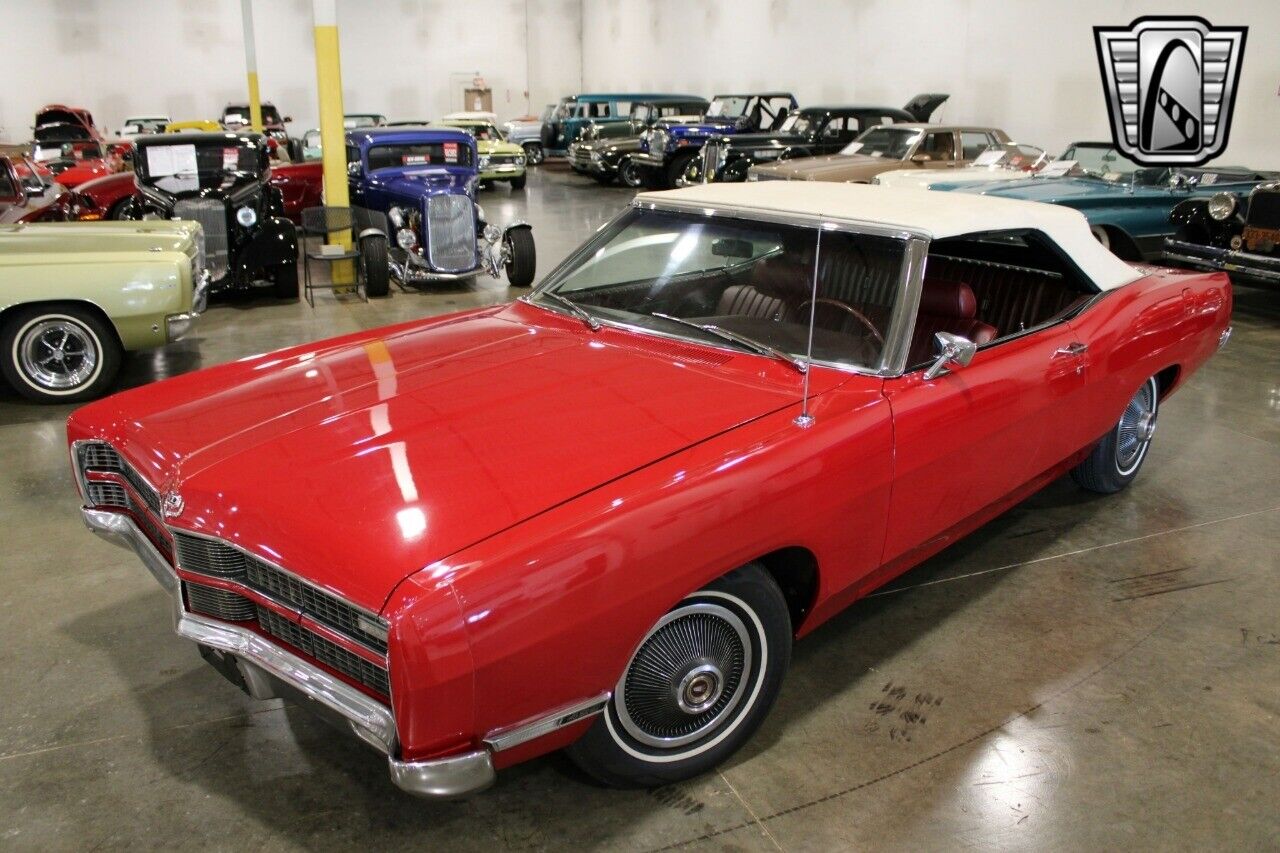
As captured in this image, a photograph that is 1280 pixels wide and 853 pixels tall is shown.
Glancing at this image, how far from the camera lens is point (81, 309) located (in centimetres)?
525

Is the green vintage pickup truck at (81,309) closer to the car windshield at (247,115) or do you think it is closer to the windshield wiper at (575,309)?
the windshield wiper at (575,309)

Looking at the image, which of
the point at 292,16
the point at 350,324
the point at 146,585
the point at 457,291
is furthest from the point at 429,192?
the point at 292,16

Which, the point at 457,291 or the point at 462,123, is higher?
the point at 462,123

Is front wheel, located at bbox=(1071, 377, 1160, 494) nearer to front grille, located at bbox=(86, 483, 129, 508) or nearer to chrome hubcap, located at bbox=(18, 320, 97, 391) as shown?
front grille, located at bbox=(86, 483, 129, 508)

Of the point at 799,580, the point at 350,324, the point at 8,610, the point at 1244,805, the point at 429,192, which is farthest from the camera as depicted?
the point at 429,192

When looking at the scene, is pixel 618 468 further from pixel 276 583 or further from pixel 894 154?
pixel 894 154

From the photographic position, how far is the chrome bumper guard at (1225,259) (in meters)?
7.19

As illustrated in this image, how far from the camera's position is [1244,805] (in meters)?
2.28

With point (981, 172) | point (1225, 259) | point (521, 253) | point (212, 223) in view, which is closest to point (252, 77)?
point (212, 223)

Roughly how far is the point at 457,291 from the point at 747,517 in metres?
6.87

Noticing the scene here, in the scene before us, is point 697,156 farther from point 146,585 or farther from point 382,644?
point 382,644

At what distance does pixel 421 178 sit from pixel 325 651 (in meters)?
7.83

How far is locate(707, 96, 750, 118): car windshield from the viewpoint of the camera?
55.7 ft

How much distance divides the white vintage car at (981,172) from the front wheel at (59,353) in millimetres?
6076
